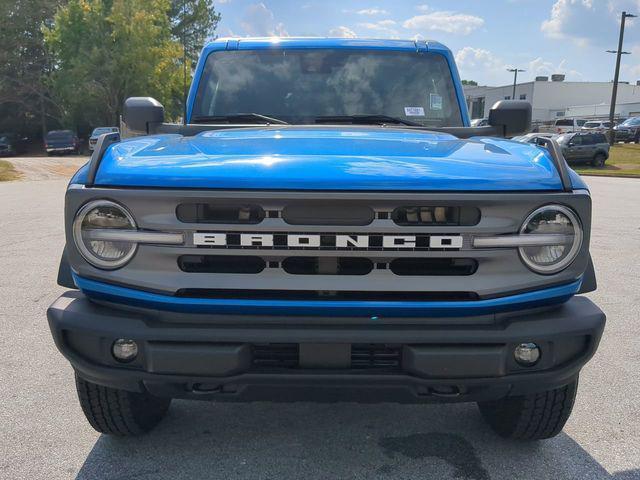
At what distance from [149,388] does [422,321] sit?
1.09 metres

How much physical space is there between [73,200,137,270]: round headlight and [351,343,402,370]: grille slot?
0.93m

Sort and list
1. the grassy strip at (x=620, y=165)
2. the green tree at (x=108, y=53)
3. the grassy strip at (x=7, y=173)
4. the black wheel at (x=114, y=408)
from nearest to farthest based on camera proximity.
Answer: the black wheel at (x=114, y=408)
the grassy strip at (x=7, y=173)
the grassy strip at (x=620, y=165)
the green tree at (x=108, y=53)

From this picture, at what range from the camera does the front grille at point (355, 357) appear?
2162 millimetres

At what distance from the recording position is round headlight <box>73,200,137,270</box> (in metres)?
2.18

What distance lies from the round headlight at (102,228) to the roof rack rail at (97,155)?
10 centimetres

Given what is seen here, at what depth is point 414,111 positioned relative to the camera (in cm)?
365

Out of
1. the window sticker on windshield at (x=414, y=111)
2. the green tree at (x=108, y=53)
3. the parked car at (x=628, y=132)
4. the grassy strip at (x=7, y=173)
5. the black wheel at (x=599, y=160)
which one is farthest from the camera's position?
the parked car at (x=628, y=132)

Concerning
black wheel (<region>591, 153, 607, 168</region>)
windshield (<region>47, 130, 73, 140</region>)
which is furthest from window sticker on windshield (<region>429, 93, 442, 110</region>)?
windshield (<region>47, 130, 73, 140</region>)

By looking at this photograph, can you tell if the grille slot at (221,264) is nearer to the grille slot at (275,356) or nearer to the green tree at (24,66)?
the grille slot at (275,356)

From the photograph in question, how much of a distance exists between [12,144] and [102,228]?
42.7m

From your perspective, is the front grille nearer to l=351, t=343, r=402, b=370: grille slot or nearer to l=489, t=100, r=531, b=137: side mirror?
l=351, t=343, r=402, b=370: grille slot

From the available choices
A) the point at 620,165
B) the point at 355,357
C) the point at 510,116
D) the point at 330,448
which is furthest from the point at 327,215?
the point at 620,165

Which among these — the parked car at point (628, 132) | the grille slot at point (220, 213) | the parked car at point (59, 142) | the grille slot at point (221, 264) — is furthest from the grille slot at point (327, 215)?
the parked car at point (628, 132)

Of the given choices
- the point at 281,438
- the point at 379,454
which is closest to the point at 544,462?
the point at 379,454
